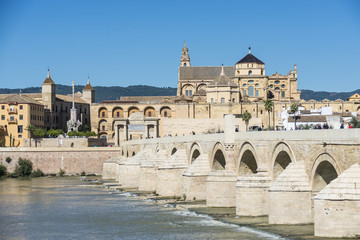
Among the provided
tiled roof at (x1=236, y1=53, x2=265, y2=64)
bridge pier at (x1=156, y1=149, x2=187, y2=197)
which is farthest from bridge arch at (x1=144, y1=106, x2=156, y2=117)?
bridge pier at (x1=156, y1=149, x2=187, y2=197)

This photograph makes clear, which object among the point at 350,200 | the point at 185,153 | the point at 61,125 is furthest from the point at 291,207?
the point at 61,125

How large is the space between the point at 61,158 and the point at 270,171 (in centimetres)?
6005

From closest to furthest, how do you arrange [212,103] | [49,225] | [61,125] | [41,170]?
[49,225], [41,170], [212,103], [61,125]

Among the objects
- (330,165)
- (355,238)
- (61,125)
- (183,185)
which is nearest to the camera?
(355,238)

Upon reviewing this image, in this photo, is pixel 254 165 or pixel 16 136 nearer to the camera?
pixel 254 165

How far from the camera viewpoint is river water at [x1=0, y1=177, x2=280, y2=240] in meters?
32.7

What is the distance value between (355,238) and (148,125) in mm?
82430

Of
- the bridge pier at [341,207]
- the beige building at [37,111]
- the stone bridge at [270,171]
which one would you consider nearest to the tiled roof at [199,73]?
the beige building at [37,111]

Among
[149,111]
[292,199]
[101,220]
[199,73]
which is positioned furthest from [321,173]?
[199,73]

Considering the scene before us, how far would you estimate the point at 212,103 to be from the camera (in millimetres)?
120938

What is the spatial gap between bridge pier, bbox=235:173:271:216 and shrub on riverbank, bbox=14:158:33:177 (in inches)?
2321

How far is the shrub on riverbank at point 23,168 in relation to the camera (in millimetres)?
89750

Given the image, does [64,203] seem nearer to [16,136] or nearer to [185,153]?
[185,153]

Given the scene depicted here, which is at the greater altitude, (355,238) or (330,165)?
(330,165)
